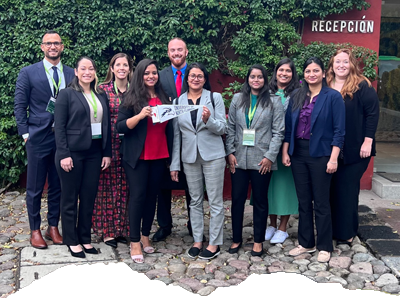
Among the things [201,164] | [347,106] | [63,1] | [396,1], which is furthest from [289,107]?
[396,1]

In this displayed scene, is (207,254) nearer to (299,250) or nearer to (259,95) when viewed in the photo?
(299,250)

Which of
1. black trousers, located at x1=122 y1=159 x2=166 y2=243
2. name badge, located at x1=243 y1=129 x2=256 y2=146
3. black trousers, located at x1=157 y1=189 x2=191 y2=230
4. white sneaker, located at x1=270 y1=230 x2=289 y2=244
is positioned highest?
name badge, located at x1=243 y1=129 x2=256 y2=146


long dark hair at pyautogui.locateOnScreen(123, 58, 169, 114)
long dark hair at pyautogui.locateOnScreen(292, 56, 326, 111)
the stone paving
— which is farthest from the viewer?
long dark hair at pyautogui.locateOnScreen(292, 56, 326, 111)

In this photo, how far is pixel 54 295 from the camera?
3688 millimetres

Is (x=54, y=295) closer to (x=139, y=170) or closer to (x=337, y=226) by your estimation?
(x=139, y=170)

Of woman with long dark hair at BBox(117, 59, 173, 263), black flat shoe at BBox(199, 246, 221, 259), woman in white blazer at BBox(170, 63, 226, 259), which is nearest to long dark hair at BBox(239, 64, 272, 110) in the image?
woman in white blazer at BBox(170, 63, 226, 259)

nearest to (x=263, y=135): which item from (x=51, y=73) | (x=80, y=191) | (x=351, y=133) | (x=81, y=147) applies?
(x=351, y=133)

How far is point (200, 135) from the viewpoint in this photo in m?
4.34

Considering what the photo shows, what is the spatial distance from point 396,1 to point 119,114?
6942mm

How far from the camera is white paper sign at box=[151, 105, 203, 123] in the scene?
416 cm

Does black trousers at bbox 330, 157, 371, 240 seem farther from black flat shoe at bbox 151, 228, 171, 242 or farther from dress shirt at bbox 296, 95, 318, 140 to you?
black flat shoe at bbox 151, 228, 171, 242

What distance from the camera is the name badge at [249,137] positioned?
14.5 feet

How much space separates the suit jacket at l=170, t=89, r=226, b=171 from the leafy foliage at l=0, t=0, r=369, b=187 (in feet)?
7.43

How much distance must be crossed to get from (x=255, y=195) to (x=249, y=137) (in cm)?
56
